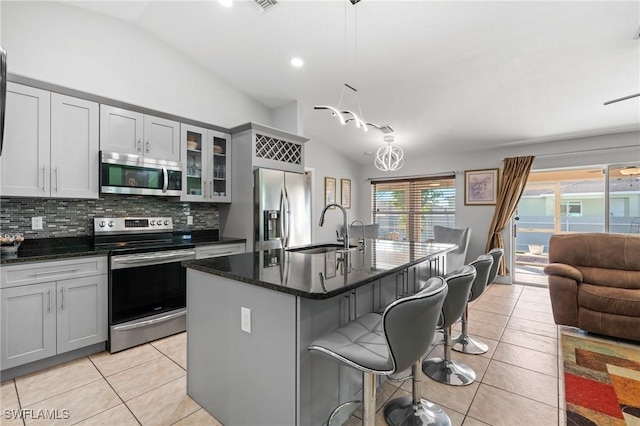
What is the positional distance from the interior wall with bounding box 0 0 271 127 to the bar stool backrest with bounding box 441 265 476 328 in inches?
135

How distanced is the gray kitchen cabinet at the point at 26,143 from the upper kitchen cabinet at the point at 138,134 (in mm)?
419

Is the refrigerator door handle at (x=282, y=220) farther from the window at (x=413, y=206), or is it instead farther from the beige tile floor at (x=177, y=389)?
the window at (x=413, y=206)

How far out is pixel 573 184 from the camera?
4926mm

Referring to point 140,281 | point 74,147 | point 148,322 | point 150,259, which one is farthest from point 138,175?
point 148,322

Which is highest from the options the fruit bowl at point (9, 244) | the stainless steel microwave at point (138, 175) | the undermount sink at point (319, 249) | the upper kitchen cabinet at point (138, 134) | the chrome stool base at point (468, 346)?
the upper kitchen cabinet at point (138, 134)

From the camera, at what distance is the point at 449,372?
7.25 ft

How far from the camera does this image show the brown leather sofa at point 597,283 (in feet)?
9.11

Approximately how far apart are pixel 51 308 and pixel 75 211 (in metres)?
1.02

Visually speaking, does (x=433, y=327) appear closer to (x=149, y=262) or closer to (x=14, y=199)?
(x=149, y=262)

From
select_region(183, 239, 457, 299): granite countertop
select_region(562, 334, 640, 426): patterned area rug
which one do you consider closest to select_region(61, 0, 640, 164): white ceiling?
select_region(183, 239, 457, 299): granite countertop

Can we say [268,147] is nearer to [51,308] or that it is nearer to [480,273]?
[51,308]

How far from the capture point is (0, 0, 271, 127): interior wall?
8.49 feet

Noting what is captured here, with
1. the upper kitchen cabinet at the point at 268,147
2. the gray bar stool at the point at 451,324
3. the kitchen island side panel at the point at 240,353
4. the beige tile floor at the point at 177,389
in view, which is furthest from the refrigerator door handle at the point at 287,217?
the gray bar stool at the point at 451,324

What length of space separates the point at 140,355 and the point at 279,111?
367 centimetres
